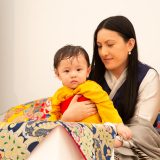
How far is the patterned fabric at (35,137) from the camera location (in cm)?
104

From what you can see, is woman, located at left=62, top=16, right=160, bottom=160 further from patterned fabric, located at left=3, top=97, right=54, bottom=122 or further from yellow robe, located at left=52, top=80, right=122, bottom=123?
patterned fabric, located at left=3, top=97, right=54, bottom=122

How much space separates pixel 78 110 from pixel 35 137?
388 millimetres

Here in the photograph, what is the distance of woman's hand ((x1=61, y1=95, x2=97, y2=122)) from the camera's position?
1.40 metres

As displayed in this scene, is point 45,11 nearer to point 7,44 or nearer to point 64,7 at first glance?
point 64,7

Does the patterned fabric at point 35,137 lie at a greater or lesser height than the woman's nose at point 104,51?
lesser

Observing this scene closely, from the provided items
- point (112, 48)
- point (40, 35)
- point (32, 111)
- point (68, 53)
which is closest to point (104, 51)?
point (112, 48)

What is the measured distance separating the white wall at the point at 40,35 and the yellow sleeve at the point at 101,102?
3.29 feet

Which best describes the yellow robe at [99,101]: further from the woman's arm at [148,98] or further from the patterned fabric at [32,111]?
the patterned fabric at [32,111]

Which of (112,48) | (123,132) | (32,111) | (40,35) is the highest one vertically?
(112,48)

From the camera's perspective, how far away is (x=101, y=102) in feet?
4.64

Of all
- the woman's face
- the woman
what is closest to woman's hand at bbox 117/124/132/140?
the woman

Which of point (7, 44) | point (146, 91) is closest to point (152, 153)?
point (146, 91)

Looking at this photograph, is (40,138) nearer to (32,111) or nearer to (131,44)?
(131,44)

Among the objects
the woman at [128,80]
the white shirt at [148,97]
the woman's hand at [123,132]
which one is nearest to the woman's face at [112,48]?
→ the woman at [128,80]
